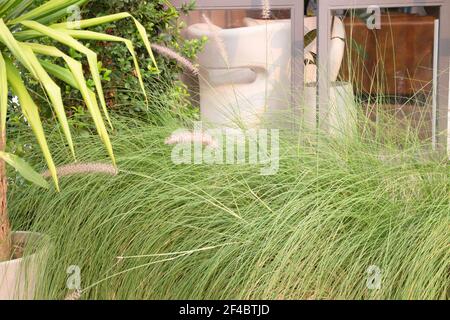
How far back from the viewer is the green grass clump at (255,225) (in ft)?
8.61

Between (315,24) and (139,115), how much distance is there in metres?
1.40

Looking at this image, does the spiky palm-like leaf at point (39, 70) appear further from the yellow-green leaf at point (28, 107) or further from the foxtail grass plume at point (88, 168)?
the foxtail grass plume at point (88, 168)

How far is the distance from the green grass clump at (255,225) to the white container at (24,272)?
54mm

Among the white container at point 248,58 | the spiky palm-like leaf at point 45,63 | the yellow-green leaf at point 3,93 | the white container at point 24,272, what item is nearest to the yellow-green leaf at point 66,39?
the spiky palm-like leaf at point 45,63

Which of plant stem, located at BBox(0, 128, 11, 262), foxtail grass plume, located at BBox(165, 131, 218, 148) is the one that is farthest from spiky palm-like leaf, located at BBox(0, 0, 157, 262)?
foxtail grass plume, located at BBox(165, 131, 218, 148)

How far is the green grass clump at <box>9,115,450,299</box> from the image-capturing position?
2625 millimetres

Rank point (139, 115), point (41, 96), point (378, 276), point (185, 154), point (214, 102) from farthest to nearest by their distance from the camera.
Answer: point (214, 102), point (139, 115), point (41, 96), point (185, 154), point (378, 276)

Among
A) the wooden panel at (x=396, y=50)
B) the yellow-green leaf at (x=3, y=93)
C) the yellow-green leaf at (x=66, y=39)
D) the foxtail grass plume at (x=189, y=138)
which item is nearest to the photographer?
the yellow-green leaf at (x=3, y=93)

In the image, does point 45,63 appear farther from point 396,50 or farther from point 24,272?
point 396,50

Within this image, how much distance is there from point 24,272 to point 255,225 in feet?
2.53

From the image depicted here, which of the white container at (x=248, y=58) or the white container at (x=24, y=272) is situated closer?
the white container at (x=24, y=272)

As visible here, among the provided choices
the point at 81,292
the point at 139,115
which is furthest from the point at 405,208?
the point at 139,115

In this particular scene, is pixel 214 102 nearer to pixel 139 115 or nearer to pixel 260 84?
pixel 260 84

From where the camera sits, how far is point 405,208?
2766 mm
